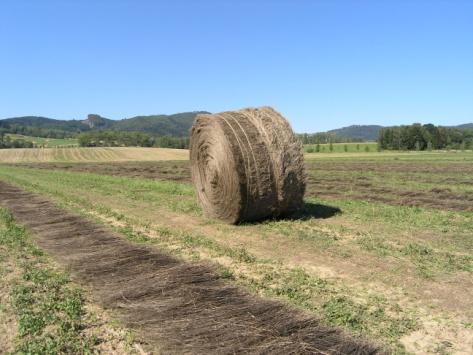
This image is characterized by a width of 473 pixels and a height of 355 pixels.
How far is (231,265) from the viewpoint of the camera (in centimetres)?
690

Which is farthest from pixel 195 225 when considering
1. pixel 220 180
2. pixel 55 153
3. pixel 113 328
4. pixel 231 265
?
pixel 55 153

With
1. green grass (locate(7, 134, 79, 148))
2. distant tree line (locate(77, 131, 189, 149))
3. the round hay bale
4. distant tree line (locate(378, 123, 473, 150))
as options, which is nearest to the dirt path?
the round hay bale

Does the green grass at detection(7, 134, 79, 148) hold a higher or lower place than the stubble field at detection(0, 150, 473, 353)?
higher

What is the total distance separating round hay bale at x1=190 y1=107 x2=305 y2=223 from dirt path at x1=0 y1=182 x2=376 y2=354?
282 centimetres

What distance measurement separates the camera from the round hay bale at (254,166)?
9.91 m

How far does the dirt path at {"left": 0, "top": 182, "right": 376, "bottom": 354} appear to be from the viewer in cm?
427

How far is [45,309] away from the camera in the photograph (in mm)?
5211

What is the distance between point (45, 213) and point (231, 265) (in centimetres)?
739

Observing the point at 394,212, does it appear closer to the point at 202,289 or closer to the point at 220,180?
the point at 220,180

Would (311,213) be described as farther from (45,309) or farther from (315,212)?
(45,309)

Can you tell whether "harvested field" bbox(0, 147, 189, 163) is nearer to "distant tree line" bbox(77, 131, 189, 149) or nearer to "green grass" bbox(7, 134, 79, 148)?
"distant tree line" bbox(77, 131, 189, 149)

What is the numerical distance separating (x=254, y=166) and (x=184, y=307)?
508cm

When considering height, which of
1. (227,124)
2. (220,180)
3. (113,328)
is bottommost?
(113,328)

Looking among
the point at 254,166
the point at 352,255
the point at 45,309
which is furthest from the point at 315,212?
the point at 45,309
